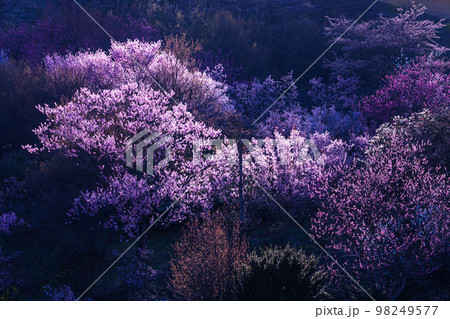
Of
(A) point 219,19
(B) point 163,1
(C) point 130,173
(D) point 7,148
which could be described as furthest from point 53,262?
(B) point 163,1

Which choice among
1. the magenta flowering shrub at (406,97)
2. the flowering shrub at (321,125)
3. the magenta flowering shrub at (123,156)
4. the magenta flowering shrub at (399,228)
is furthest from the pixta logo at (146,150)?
the magenta flowering shrub at (406,97)

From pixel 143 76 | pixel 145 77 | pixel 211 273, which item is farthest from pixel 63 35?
pixel 211 273

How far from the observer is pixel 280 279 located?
7.23 meters

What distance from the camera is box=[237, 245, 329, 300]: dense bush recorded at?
713cm

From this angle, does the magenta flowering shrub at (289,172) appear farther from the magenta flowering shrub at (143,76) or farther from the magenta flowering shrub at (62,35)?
the magenta flowering shrub at (62,35)

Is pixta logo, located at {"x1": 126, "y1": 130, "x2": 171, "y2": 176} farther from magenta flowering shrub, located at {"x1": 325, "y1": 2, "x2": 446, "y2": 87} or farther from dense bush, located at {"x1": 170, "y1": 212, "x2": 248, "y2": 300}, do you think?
magenta flowering shrub, located at {"x1": 325, "y1": 2, "x2": 446, "y2": 87}

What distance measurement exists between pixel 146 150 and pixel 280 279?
16.7 ft

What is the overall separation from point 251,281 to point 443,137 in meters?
6.49

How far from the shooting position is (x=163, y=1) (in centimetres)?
3947

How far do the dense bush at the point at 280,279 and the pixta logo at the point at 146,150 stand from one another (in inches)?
166

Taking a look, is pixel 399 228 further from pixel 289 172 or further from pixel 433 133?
pixel 289 172

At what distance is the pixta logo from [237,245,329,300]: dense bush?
13.9ft

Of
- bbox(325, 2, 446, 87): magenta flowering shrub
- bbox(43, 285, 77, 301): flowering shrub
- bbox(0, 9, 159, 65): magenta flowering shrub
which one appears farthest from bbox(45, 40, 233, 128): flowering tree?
bbox(325, 2, 446, 87): magenta flowering shrub

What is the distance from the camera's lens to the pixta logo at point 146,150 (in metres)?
10.7
